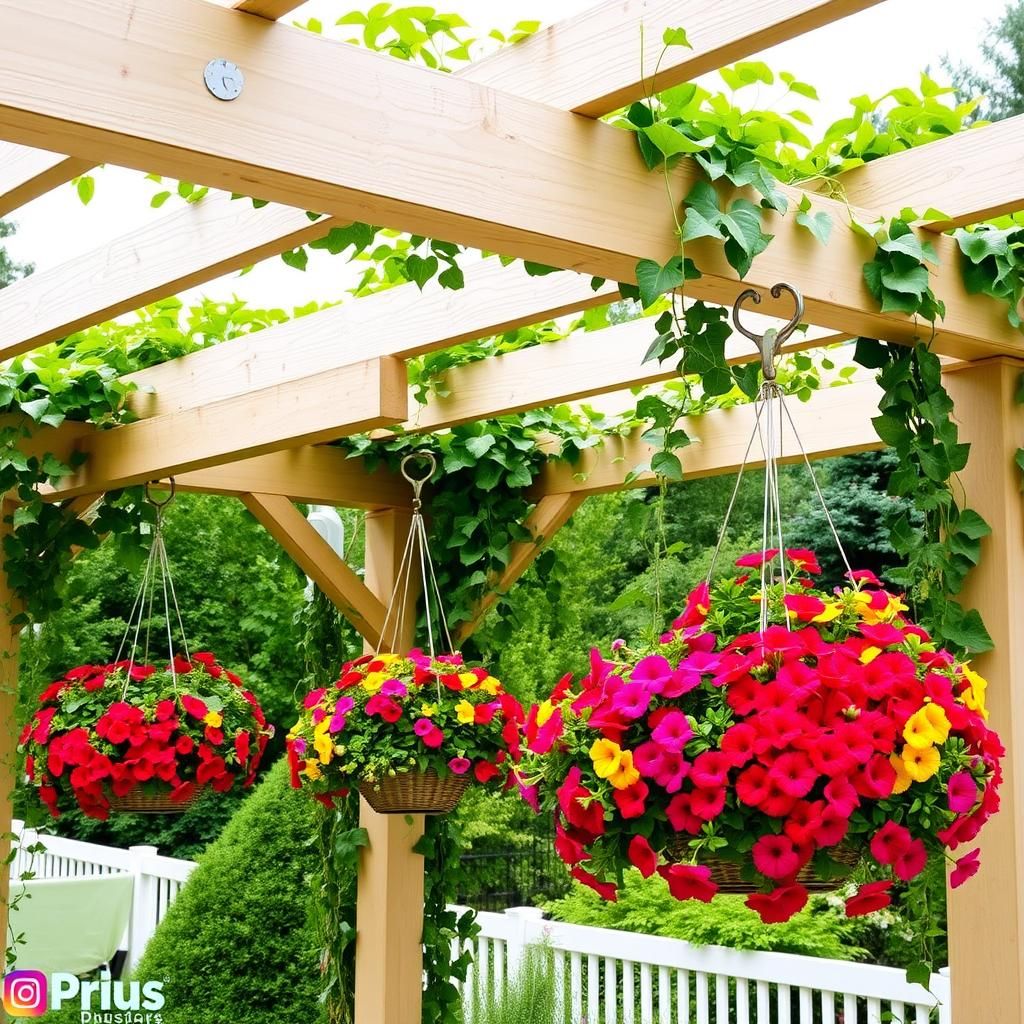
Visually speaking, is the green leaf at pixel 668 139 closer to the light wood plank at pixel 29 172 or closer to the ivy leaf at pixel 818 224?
the ivy leaf at pixel 818 224

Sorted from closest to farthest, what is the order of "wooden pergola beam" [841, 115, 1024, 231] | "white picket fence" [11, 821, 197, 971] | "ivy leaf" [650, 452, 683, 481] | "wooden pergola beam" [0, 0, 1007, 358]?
1. "wooden pergola beam" [0, 0, 1007, 358]
2. "ivy leaf" [650, 452, 683, 481]
3. "wooden pergola beam" [841, 115, 1024, 231]
4. "white picket fence" [11, 821, 197, 971]

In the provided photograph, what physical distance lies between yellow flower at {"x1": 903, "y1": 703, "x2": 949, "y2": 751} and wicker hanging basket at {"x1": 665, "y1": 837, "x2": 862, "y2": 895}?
0.50 feet

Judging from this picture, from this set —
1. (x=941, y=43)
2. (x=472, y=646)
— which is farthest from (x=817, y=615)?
(x=941, y=43)

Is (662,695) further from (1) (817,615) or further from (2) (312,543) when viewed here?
(2) (312,543)

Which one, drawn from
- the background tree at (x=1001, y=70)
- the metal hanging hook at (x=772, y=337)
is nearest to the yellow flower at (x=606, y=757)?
the metal hanging hook at (x=772, y=337)

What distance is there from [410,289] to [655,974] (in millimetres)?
4856

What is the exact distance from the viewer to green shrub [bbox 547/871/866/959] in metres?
5.98

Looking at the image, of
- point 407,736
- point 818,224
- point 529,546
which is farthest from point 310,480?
point 818,224

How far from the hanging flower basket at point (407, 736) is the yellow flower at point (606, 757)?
1365mm

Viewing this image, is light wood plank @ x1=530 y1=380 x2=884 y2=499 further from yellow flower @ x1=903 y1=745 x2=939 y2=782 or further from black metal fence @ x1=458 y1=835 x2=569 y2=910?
black metal fence @ x1=458 y1=835 x2=569 y2=910

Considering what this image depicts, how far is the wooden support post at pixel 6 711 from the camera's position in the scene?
12.7ft

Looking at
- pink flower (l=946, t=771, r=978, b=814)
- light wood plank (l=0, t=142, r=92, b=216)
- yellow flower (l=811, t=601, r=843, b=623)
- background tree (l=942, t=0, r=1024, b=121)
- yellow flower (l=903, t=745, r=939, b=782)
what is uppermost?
background tree (l=942, t=0, r=1024, b=121)

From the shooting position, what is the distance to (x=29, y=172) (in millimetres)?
2297

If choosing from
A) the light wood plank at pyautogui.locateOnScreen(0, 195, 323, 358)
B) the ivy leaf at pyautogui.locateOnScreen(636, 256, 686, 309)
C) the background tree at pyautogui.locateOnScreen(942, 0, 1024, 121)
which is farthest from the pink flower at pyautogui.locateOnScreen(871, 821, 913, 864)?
the background tree at pyautogui.locateOnScreen(942, 0, 1024, 121)
